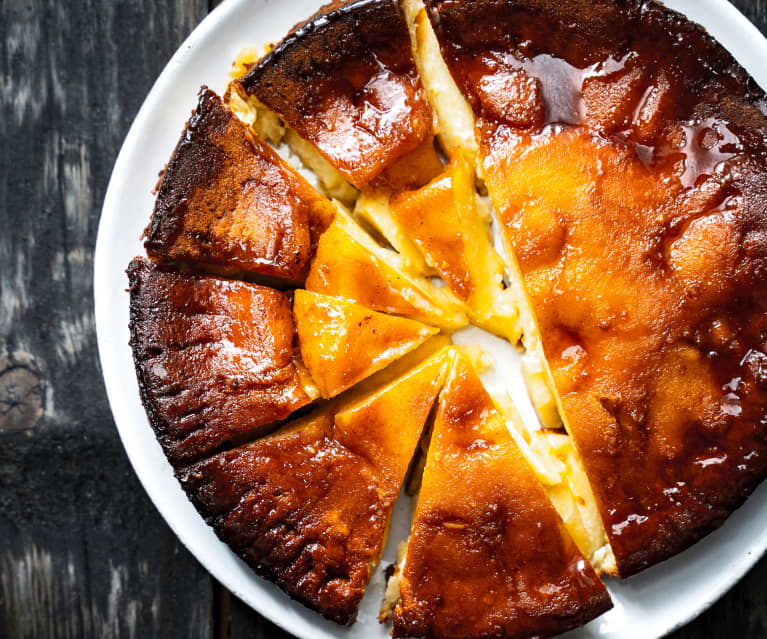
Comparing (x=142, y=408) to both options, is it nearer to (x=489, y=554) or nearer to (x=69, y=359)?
(x=69, y=359)

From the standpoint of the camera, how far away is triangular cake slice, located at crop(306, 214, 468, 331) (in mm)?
Answer: 2730

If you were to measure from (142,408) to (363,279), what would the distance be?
1073 millimetres

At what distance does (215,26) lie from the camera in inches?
115

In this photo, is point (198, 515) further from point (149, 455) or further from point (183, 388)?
point (183, 388)

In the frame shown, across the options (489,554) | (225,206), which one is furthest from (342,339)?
(489,554)

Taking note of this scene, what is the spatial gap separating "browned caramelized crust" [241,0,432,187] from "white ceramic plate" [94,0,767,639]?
359mm

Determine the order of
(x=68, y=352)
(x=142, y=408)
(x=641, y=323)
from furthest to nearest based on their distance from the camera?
(x=68, y=352), (x=142, y=408), (x=641, y=323)

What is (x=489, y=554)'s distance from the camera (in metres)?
2.62

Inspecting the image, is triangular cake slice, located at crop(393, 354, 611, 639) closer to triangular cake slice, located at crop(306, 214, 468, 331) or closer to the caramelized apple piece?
the caramelized apple piece

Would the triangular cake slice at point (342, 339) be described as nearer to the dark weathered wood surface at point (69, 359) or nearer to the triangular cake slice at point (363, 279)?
the triangular cake slice at point (363, 279)

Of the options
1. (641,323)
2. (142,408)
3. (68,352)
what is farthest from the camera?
(68,352)

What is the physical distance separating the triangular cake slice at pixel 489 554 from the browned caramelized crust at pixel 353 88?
109cm

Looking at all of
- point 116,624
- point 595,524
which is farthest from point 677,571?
point 116,624

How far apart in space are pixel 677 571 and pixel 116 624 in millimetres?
2426
